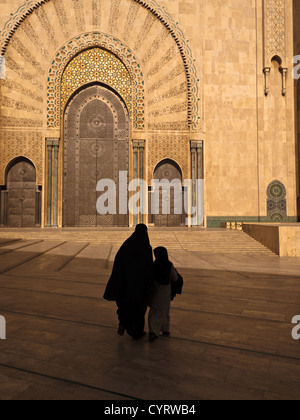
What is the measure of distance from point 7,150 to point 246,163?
25.6 ft

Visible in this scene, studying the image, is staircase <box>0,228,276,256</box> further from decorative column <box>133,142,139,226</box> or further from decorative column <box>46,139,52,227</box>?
decorative column <box>133,142,139,226</box>

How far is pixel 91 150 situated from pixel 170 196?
3.06 m

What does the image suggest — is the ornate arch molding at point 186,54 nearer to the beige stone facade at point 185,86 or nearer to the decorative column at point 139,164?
the beige stone facade at point 185,86

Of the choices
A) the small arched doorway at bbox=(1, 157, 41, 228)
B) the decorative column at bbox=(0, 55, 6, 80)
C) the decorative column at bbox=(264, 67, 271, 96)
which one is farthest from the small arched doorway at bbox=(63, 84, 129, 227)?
the decorative column at bbox=(264, 67, 271, 96)

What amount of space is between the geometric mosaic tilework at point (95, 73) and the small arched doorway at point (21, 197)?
7.65 feet

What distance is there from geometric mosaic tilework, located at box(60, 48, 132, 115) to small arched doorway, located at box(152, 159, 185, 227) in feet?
7.42

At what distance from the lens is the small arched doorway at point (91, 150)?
428 inches

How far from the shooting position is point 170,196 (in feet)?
35.8

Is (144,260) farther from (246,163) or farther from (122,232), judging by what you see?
(246,163)

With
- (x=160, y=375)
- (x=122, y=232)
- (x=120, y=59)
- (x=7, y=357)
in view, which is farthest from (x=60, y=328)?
(x=120, y=59)

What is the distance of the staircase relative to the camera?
7.49 metres

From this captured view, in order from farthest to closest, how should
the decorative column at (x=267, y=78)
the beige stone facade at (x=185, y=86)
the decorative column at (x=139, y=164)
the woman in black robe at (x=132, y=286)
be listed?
1. the decorative column at (x=267, y=78)
2. the decorative column at (x=139, y=164)
3. the beige stone facade at (x=185, y=86)
4. the woman in black robe at (x=132, y=286)

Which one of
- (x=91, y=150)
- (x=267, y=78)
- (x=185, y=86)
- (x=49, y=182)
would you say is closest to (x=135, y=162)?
(x=91, y=150)
